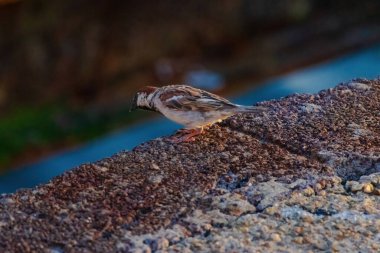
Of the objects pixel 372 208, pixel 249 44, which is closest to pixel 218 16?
pixel 249 44

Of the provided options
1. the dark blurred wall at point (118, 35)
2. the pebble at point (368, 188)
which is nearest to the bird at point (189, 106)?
the pebble at point (368, 188)

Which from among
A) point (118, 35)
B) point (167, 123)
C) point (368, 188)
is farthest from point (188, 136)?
point (118, 35)

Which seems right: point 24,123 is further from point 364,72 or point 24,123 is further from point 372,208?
point 372,208

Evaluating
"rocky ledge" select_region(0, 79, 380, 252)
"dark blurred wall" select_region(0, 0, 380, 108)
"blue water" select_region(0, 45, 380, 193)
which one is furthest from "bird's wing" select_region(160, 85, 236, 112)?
"dark blurred wall" select_region(0, 0, 380, 108)

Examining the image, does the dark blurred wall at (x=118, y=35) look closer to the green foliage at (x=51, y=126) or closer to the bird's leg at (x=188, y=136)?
the green foliage at (x=51, y=126)

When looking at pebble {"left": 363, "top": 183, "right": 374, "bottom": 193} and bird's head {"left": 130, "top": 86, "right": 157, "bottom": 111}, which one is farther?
bird's head {"left": 130, "top": 86, "right": 157, "bottom": 111}

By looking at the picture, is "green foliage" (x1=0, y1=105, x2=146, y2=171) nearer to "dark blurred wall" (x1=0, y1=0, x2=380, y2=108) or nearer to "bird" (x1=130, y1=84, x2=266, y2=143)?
"dark blurred wall" (x1=0, y1=0, x2=380, y2=108)
